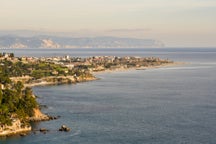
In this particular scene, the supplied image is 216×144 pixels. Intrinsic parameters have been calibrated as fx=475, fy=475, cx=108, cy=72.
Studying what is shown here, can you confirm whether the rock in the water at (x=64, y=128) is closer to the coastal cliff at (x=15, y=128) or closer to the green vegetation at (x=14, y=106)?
the coastal cliff at (x=15, y=128)

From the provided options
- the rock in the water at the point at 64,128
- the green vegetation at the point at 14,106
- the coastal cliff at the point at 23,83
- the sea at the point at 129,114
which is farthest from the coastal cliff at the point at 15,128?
→ the rock in the water at the point at 64,128

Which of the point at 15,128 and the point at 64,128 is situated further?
the point at 64,128

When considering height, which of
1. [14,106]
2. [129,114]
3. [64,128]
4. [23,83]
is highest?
[14,106]

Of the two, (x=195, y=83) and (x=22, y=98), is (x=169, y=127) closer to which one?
(x=22, y=98)

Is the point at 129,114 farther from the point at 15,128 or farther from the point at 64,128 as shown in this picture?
the point at 15,128

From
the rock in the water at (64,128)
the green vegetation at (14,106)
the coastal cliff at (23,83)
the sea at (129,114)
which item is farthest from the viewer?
the coastal cliff at (23,83)

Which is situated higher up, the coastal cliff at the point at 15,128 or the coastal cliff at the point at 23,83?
the coastal cliff at the point at 23,83

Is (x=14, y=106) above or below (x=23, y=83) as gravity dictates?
above

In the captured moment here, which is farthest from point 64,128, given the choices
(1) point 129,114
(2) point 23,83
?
(2) point 23,83

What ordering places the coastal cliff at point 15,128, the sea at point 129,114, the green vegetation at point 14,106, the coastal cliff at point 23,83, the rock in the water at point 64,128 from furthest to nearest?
the coastal cliff at point 23,83 < the rock in the water at point 64,128 < the green vegetation at point 14,106 < the coastal cliff at point 15,128 < the sea at point 129,114

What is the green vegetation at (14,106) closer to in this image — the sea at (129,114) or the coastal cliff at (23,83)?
the coastal cliff at (23,83)

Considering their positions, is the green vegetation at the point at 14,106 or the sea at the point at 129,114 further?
the green vegetation at the point at 14,106

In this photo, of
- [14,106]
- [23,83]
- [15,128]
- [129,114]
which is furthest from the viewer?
[23,83]
